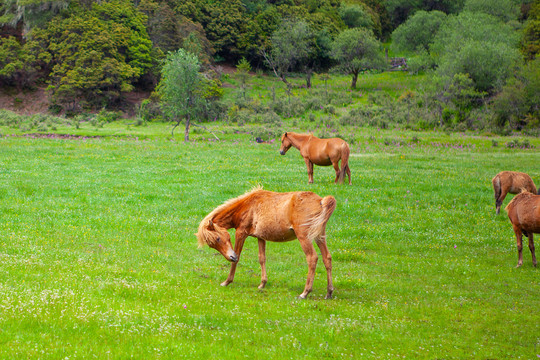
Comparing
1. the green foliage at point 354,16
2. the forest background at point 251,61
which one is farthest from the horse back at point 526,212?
the green foliage at point 354,16

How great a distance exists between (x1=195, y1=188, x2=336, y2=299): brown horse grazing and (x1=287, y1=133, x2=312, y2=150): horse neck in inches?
586

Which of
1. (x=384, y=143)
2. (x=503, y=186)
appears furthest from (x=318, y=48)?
(x=503, y=186)

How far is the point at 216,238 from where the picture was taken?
32.6 feet

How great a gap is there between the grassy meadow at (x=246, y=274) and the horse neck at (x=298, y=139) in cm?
186

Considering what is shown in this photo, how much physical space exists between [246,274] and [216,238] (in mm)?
2422

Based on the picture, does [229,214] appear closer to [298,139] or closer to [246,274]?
[246,274]

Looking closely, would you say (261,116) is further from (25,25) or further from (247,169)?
(25,25)

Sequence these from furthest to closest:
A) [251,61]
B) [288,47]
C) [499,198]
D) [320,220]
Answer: [251,61], [288,47], [499,198], [320,220]

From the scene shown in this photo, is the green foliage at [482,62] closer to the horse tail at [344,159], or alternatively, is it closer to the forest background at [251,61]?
the forest background at [251,61]

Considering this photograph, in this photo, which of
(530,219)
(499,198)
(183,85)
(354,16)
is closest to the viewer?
(530,219)

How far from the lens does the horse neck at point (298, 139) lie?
25734 mm

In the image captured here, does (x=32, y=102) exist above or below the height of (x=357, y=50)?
below

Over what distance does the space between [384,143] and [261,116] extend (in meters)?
22.6

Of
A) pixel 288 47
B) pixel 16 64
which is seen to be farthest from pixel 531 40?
pixel 16 64
